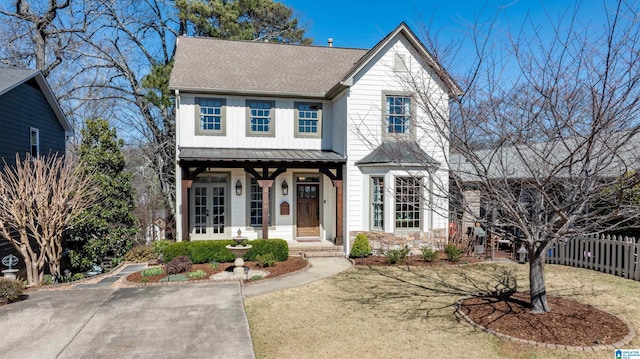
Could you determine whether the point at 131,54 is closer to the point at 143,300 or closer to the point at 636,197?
the point at 143,300

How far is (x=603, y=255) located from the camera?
1038 cm

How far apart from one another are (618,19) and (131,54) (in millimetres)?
23152

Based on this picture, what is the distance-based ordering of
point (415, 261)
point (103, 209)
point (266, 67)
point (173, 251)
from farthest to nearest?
point (266, 67) < point (103, 209) < point (415, 261) < point (173, 251)

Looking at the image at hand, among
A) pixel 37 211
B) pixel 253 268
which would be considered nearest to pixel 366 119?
pixel 253 268

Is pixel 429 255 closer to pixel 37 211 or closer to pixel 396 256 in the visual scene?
pixel 396 256

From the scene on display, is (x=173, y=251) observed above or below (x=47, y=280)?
above

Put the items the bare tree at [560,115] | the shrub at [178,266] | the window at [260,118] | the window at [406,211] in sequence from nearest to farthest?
the bare tree at [560,115]
the shrub at [178,266]
the window at [406,211]
the window at [260,118]

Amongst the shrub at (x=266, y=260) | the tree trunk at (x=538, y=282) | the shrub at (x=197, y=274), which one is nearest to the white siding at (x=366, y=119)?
the shrub at (x=266, y=260)

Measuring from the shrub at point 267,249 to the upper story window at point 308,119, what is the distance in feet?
14.8

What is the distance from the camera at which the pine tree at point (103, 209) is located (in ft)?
37.8

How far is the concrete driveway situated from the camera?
5297mm

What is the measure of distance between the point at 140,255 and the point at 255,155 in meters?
5.23

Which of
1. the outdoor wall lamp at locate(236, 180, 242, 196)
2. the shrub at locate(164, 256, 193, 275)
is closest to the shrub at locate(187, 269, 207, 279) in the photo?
the shrub at locate(164, 256, 193, 275)

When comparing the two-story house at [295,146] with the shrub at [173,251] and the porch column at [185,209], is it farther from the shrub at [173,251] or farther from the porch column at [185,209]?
the shrub at [173,251]
